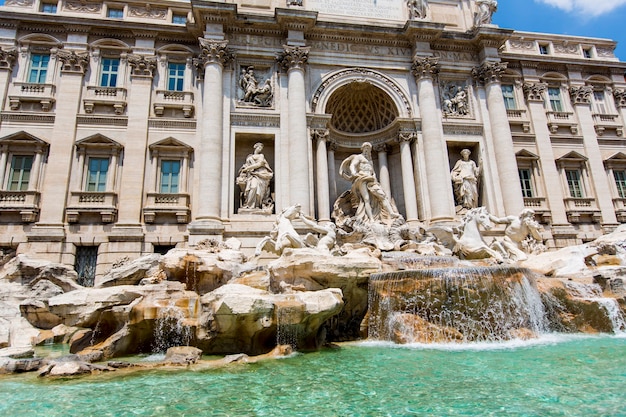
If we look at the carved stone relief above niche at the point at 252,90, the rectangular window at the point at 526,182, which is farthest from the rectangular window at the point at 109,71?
the rectangular window at the point at 526,182

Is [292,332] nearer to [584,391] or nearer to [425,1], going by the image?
[584,391]

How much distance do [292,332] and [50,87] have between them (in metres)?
16.9

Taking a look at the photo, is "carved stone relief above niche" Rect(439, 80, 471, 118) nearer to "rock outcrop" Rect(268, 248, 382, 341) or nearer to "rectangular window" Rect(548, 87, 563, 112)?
"rectangular window" Rect(548, 87, 563, 112)

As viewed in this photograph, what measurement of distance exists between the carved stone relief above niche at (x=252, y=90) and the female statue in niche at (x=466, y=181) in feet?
32.9

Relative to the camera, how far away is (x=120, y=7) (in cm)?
1927

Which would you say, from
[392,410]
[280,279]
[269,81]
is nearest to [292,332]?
[280,279]

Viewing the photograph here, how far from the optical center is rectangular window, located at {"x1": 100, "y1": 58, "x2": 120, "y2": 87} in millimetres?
18047

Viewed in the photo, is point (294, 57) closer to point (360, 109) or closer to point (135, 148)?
point (360, 109)

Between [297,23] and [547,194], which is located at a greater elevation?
[297,23]

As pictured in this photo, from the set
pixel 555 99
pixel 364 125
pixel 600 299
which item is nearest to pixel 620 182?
pixel 555 99

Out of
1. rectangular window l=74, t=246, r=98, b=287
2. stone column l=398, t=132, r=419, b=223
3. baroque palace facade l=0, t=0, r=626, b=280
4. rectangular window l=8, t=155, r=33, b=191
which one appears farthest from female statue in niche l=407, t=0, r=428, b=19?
rectangular window l=8, t=155, r=33, b=191

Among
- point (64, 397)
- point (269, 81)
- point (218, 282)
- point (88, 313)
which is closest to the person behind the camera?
point (64, 397)

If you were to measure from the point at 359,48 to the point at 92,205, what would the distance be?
1494 centimetres

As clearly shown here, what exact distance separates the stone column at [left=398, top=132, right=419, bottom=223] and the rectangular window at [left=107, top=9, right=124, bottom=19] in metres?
15.6
